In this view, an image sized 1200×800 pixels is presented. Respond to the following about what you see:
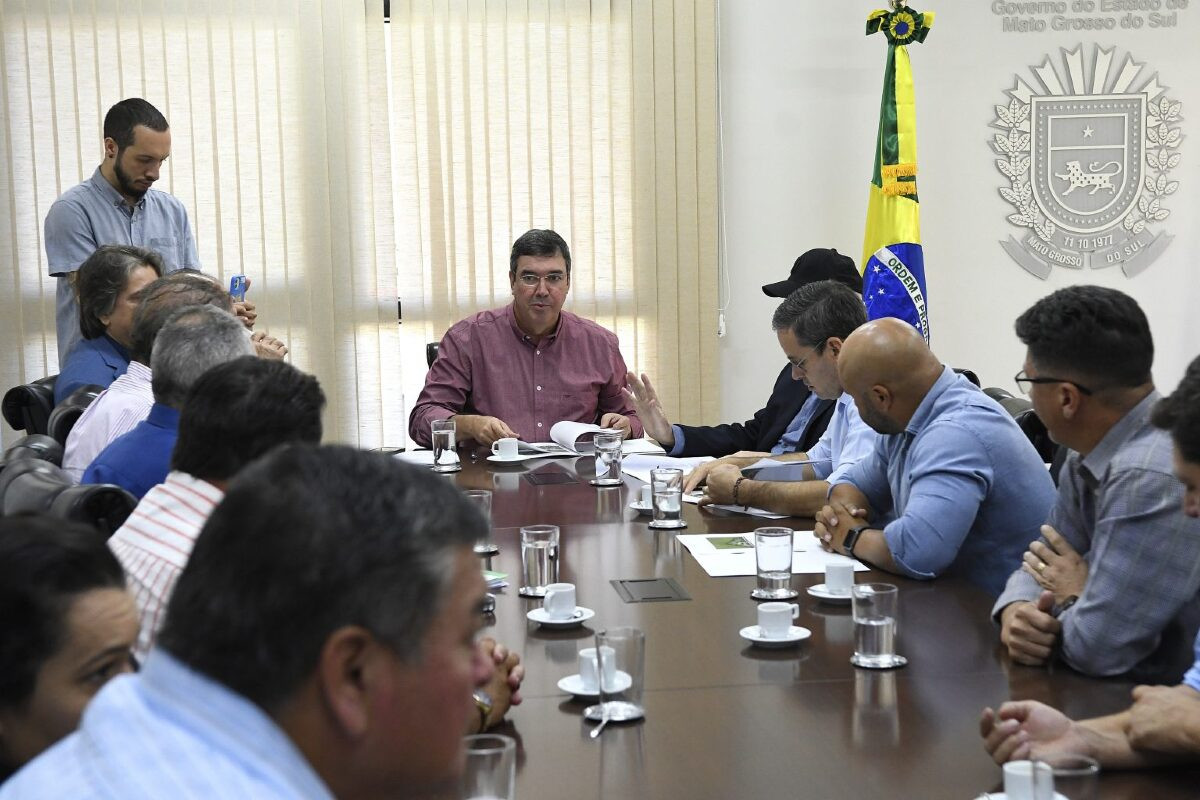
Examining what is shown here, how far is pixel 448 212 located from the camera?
19.7 feet

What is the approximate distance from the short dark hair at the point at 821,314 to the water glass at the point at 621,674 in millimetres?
1938

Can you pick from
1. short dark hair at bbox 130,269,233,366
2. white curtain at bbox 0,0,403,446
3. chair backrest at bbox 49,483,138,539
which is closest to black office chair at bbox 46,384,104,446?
short dark hair at bbox 130,269,233,366

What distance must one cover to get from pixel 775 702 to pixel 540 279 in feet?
9.90

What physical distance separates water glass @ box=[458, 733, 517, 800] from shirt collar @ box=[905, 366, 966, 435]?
5.23ft

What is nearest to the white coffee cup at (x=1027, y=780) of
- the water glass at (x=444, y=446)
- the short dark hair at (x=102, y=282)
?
the water glass at (x=444, y=446)

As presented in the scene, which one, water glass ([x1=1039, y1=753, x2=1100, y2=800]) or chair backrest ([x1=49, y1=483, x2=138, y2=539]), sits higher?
chair backrest ([x1=49, y1=483, x2=138, y2=539])

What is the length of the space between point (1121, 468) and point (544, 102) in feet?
14.7

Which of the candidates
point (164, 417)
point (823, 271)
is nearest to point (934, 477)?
point (164, 417)

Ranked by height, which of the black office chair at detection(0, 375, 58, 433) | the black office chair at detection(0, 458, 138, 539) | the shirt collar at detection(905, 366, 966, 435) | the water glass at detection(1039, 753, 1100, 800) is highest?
the shirt collar at detection(905, 366, 966, 435)

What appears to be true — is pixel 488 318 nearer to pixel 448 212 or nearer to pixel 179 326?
pixel 448 212

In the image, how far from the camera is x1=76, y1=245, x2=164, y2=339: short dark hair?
12.5 ft

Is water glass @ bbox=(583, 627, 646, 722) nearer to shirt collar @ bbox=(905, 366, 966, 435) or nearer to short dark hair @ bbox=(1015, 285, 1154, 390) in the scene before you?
short dark hair @ bbox=(1015, 285, 1154, 390)

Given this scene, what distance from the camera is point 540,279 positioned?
4625 mm

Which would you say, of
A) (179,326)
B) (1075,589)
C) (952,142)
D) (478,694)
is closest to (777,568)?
(1075,589)
